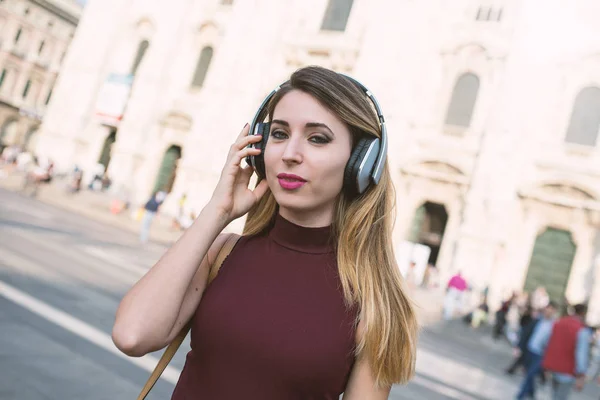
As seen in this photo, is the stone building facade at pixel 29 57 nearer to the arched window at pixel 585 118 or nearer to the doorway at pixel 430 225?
the doorway at pixel 430 225

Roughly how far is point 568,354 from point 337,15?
74.9ft

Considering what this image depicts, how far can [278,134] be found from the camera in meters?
1.70

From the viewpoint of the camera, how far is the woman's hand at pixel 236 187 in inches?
65.1

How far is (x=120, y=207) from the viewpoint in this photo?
72.2 ft

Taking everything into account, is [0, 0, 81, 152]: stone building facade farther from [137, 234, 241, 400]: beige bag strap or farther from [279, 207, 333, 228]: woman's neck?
[279, 207, 333, 228]: woman's neck

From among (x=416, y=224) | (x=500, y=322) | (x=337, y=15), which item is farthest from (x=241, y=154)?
(x=337, y=15)

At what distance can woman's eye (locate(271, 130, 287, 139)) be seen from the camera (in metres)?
1.68

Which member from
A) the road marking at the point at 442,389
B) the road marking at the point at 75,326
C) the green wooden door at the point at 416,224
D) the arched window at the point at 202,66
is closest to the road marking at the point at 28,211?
the road marking at the point at 75,326

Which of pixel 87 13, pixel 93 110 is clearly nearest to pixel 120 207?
pixel 93 110

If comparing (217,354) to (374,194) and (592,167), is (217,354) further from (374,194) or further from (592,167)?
(592,167)

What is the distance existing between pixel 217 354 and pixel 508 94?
2191cm

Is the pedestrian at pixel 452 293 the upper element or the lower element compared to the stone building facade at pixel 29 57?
lower

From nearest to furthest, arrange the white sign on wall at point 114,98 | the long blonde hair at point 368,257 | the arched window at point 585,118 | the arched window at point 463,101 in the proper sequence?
the long blonde hair at point 368,257 < the arched window at point 585,118 < the arched window at point 463,101 < the white sign on wall at point 114,98

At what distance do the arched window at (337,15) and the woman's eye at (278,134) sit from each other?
25.9 meters
